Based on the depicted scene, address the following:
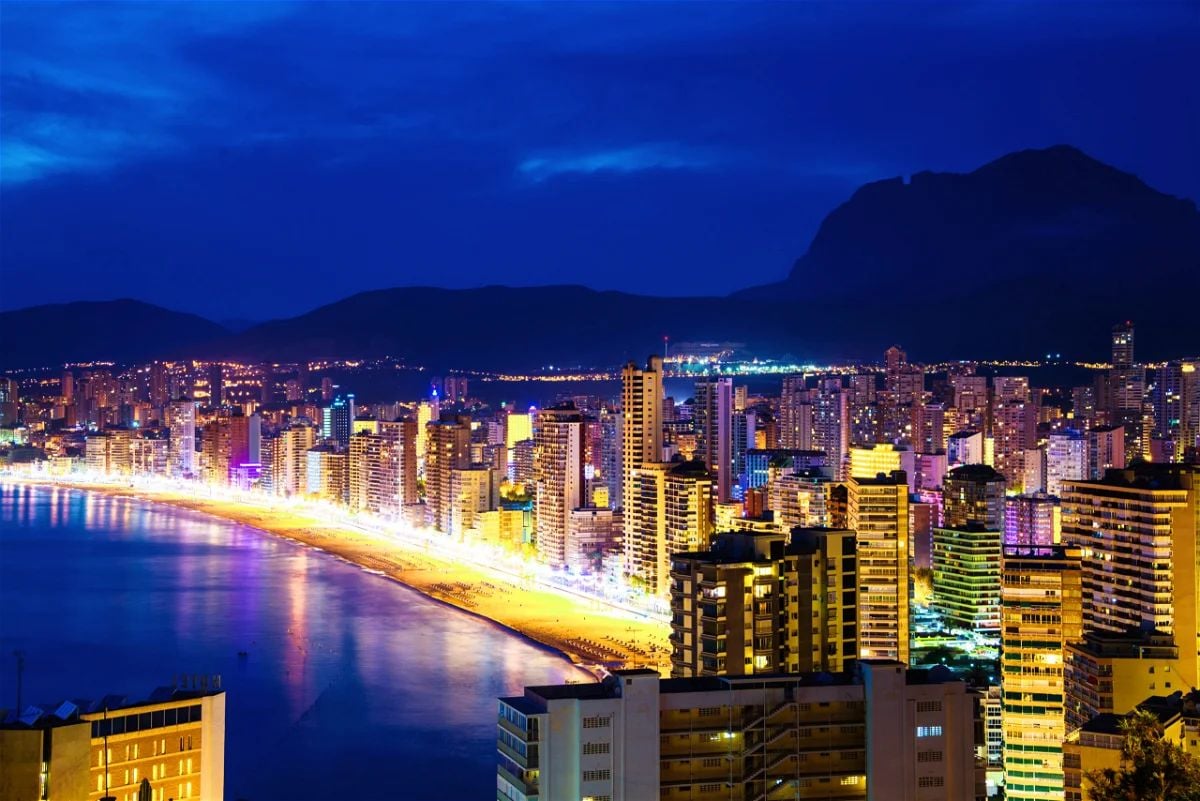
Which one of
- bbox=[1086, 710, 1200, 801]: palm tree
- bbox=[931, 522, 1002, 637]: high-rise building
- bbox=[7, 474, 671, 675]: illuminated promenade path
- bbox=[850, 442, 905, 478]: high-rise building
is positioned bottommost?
bbox=[7, 474, 671, 675]: illuminated promenade path

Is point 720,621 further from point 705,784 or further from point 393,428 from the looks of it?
point 393,428

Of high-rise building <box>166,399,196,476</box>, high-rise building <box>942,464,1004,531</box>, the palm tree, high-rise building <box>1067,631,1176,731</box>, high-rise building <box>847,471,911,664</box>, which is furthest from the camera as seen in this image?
high-rise building <box>166,399,196,476</box>

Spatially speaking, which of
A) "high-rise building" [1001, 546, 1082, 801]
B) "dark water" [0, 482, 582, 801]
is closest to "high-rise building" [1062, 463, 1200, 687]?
"high-rise building" [1001, 546, 1082, 801]

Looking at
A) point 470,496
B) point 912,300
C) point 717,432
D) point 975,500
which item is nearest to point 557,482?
point 470,496

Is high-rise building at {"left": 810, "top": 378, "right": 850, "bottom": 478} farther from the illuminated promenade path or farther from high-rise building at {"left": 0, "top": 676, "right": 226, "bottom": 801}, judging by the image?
high-rise building at {"left": 0, "top": 676, "right": 226, "bottom": 801}

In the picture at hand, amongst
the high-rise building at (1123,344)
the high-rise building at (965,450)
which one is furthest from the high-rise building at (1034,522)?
the high-rise building at (1123,344)

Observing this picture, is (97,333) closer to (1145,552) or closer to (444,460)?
(444,460)

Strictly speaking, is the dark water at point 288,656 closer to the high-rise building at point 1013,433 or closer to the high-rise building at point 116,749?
the high-rise building at point 116,749
